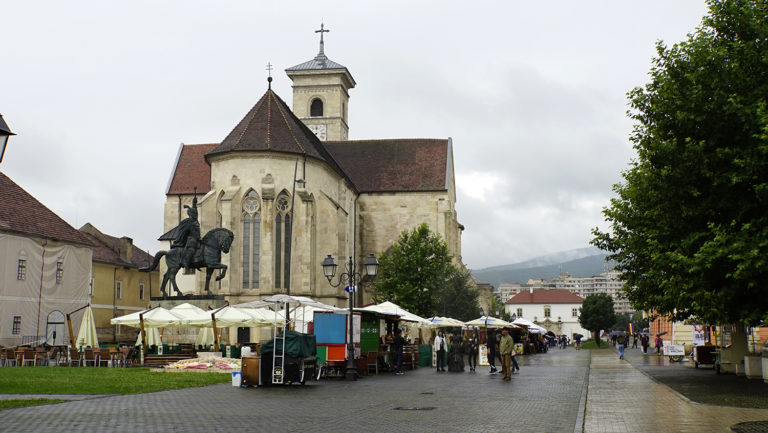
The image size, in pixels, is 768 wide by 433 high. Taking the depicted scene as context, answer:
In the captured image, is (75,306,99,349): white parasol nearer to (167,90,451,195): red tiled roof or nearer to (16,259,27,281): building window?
(16,259,27,281): building window

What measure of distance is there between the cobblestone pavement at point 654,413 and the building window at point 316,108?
190 feet

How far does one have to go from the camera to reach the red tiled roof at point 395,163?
203ft

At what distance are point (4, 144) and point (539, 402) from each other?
11.7 metres

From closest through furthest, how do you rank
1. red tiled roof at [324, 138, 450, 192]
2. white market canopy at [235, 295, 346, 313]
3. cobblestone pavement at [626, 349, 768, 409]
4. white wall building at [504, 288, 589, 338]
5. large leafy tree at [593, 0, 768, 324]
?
cobblestone pavement at [626, 349, 768, 409]
large leafy tree at [593, 0, 768, 324]
white market canopy at [235, 295, 346, 313]
red tiled roof at [324, 138, 450, 192]
white wall building at [504, 288, 589, 338]

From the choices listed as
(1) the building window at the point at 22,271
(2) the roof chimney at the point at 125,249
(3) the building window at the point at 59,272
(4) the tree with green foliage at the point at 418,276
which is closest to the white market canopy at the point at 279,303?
(1) the building window at the point at 22,271

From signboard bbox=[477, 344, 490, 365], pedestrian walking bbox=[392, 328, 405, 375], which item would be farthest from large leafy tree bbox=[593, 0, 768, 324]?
signboard bbox=[477, 344, 490, 365]

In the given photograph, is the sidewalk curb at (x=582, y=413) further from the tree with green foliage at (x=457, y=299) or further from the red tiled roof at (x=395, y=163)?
the red tiled roof at (x=395, y=163)

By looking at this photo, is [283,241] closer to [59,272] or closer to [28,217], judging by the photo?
[59,272]

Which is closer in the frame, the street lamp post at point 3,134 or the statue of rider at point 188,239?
the street lamp post at point 3,134

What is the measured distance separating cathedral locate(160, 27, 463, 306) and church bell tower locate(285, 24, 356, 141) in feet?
37.6

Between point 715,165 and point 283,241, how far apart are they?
30347 mm

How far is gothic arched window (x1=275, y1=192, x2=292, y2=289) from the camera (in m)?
44.9

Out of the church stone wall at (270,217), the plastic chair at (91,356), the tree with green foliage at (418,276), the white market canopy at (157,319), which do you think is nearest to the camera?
the white market canopy at (157,319)

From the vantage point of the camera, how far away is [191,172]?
209 ft
